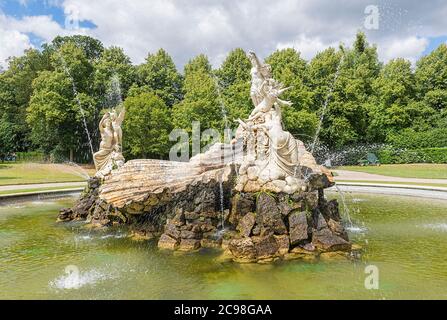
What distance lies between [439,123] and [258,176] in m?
47.7

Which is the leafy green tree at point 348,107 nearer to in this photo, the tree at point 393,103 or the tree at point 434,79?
the tree at point 393,103

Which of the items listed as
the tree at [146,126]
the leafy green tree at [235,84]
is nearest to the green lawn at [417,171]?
the leafy green tree at [235,84]

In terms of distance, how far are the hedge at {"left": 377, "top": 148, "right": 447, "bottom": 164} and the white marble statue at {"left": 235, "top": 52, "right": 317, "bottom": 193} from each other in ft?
126

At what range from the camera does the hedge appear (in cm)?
4678

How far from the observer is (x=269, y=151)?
13430 millimetres

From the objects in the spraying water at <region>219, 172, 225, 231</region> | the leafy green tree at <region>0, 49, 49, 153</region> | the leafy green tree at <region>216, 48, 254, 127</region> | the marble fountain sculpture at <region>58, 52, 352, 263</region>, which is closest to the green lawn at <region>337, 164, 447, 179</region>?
the leafy green tree at <region>216, 48, 254, 127</region>

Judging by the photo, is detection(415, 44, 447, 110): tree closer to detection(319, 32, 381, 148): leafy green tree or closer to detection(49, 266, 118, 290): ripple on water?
detection(319, 32, 381, 148): leafy green tree

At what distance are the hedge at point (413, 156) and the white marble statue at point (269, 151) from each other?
1506 inches

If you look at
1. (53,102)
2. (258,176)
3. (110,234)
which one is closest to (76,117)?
(53,102)

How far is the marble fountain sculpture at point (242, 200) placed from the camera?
11.5 meters
